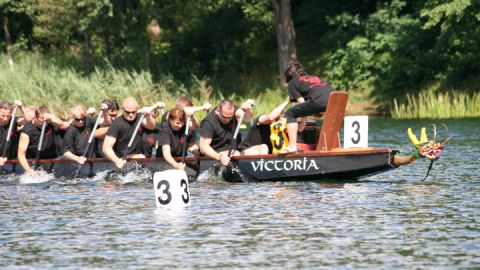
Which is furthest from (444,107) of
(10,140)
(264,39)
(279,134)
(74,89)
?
(279,134)

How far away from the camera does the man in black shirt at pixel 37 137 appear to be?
76.7ft

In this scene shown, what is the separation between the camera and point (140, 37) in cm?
5234

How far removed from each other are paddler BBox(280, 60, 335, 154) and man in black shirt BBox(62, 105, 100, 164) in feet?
12.9

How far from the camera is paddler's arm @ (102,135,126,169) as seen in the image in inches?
874

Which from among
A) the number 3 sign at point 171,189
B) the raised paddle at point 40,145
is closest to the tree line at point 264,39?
the raised paddle at point 40,145

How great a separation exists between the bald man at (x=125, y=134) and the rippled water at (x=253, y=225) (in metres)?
0.69

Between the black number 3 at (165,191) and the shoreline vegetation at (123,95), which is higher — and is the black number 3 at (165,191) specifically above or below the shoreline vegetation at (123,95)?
below

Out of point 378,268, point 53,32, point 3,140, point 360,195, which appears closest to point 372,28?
point 53,32

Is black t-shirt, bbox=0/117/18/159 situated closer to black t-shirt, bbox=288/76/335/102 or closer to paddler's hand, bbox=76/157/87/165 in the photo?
paddler's hand, bbox=76/157/87/165

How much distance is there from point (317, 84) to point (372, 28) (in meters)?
25.7

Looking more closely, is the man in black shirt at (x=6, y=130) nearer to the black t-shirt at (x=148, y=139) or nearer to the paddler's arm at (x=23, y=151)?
the paddler's arm at (x=23, y=151)

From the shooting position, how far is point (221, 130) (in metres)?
21.8

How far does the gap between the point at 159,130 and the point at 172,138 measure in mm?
260

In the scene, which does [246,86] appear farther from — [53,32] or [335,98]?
[335,98]
